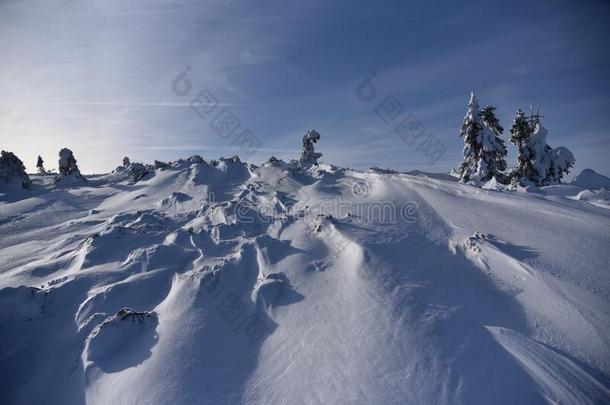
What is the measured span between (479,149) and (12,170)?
33244mm

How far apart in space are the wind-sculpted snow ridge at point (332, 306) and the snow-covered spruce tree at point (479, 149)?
40.9ft

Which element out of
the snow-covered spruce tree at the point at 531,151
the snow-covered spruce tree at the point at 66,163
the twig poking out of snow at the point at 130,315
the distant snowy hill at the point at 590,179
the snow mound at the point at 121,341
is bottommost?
the snow mound at the point at 121,341

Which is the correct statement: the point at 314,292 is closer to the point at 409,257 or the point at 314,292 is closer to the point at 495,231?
the point at 409,257

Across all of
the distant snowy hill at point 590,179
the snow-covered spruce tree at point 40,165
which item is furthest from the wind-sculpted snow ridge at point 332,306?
the snow-covered spruce tree at point 40,165

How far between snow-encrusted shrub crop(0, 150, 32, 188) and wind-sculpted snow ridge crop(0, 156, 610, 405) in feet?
48.4

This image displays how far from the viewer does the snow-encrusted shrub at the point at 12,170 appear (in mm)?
20661

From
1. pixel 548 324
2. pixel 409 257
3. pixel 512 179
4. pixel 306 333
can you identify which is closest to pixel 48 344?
pixel 306 333

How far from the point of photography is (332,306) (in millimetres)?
6023

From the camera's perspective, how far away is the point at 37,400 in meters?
5.05

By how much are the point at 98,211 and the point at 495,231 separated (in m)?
15.7

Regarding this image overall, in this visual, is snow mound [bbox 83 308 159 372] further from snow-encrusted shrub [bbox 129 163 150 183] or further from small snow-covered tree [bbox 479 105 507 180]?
small snow-covered tree [bbox 479 105 507 180]

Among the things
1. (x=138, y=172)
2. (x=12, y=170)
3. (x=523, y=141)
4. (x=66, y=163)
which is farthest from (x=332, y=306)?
(x=66, y=163)

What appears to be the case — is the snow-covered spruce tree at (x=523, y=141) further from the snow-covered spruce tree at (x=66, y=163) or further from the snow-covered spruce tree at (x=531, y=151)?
the snow-covered spruce tree at (x=66, y=163)

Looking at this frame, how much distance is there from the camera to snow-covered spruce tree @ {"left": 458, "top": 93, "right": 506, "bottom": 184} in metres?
21.1
